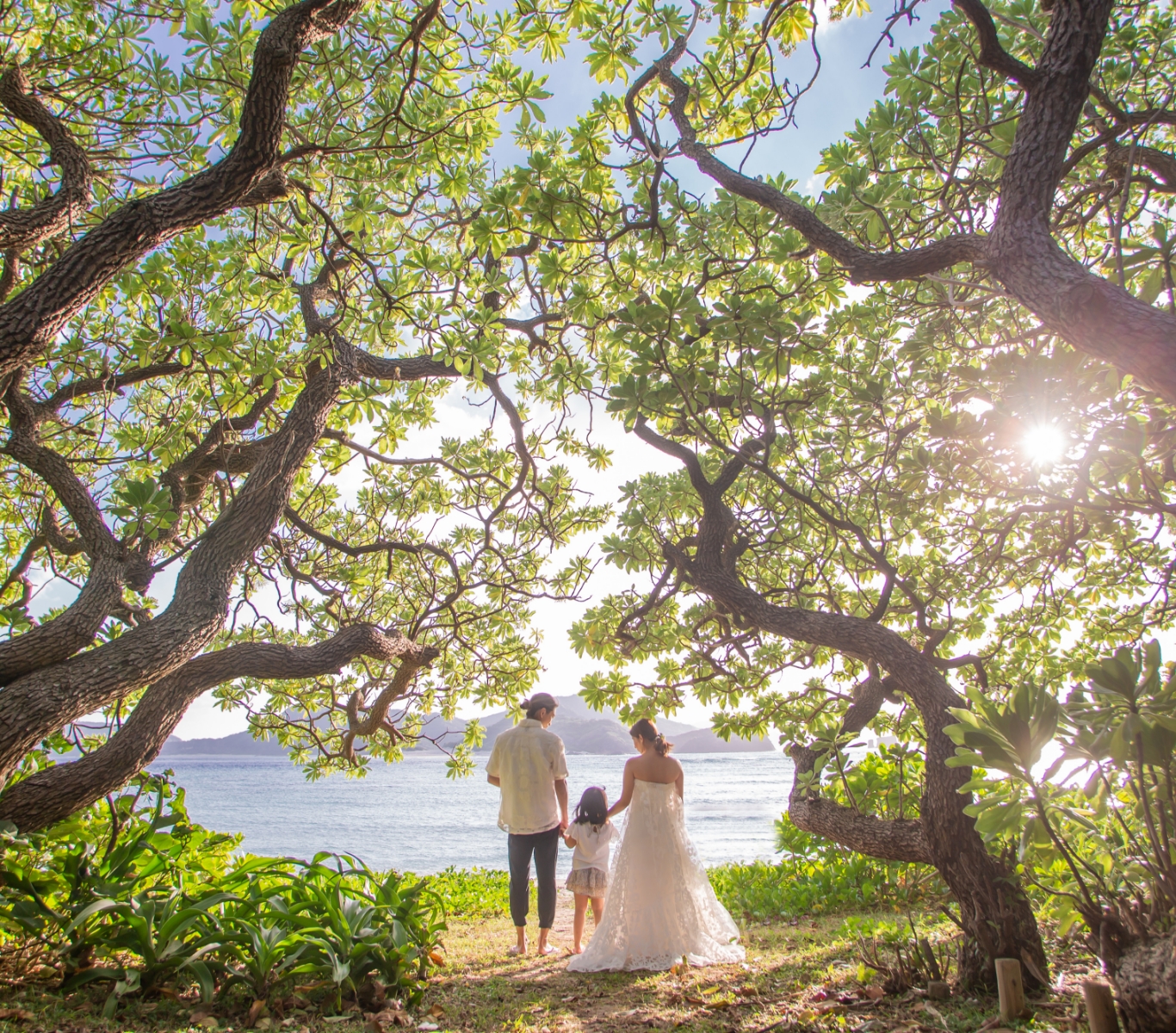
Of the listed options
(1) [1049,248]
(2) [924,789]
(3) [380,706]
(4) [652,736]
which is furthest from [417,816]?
(1) [1049,248]

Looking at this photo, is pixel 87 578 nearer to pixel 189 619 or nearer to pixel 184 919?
pixel 189 619

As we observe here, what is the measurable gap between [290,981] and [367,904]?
59 cm

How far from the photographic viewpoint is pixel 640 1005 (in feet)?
11.0

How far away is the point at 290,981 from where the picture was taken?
2932 millimetres

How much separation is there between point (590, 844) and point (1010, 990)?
3.34 metres

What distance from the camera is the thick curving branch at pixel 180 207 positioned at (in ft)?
9.29

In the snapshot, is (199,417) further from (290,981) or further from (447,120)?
(290,981)

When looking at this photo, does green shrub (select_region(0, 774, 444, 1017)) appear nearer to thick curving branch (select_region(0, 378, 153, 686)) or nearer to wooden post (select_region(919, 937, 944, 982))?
thick curving branch (select_region(0, 378, 153, 686))

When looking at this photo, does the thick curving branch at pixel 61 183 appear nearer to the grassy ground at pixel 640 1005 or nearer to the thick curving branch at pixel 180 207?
the thick curving branch at pixel 180 207

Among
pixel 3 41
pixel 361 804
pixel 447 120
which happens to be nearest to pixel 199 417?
pixel 3 41

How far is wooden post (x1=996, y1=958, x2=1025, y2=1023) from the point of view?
8.09ft

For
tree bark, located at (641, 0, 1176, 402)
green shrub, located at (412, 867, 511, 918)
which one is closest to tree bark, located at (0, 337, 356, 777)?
tree bark, located at (641, 0, 1176, 402)

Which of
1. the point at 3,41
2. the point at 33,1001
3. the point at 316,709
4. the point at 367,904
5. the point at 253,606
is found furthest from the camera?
the point at 316,709

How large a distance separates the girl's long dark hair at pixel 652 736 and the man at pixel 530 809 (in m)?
0.63
